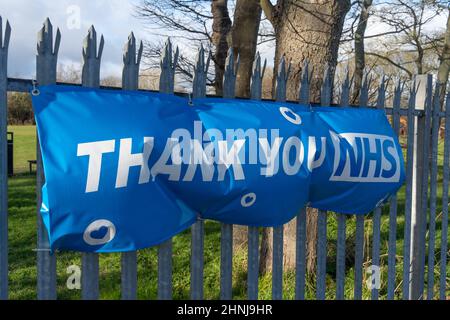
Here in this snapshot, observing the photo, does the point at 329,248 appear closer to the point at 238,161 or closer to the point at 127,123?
the point at 238,161

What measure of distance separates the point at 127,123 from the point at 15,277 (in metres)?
3.89

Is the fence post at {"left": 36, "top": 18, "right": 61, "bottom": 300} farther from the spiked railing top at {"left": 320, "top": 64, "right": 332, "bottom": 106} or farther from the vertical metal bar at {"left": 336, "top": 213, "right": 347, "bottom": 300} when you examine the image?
the vertical metal bar at {"left": 336, "top": 213, "right": 347, "bottom": 300}

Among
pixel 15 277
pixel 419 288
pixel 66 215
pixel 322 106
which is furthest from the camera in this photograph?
pixel 15 277

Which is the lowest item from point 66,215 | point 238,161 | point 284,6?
point 66,215

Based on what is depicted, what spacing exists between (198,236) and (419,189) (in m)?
2.24

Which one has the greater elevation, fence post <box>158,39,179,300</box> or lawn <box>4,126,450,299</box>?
fence post <box>158,39,179,300</box>

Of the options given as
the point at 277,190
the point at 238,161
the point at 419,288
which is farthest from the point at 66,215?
the point at 419,288

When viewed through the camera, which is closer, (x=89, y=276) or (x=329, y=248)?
(x=89, y=276)

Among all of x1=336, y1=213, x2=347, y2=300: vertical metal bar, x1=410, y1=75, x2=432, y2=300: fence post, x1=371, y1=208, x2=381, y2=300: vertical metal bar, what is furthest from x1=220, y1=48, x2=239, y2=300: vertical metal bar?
x1=410, y1=75, x2=432, y2=300: fence post

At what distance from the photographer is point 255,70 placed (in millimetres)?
3170

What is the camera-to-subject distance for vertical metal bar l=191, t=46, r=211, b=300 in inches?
114

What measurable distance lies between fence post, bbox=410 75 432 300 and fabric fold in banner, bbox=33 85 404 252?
886 millimetres

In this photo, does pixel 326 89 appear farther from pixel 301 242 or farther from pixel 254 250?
pixel 254 250
